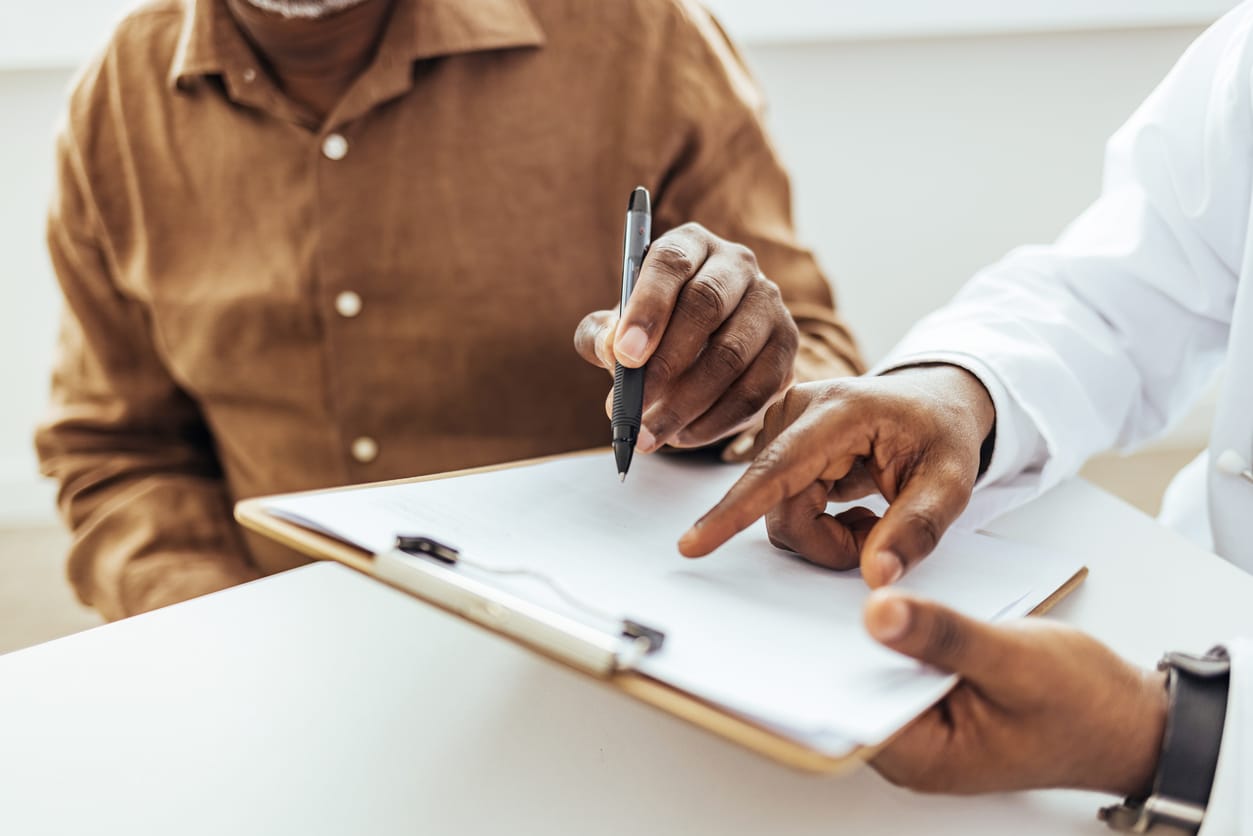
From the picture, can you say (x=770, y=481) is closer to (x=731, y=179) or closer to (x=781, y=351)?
(x=781, y=351)

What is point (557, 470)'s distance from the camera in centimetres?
71

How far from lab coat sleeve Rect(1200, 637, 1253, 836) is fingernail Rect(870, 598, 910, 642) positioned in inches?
6.4

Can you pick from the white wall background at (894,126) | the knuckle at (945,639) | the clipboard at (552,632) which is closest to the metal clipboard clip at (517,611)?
the clipboard at (552,632)

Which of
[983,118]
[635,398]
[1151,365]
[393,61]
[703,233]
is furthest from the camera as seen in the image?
[983,118]

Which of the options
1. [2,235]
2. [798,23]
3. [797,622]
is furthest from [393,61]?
[2,235]

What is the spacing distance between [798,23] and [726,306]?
144 centimetres

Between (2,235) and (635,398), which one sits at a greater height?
(635,398)

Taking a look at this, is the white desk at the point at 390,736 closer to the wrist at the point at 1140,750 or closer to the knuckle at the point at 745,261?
the wrist at the point at 1140,750

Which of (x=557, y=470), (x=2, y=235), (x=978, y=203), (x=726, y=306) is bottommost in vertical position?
(x=2, y=235)

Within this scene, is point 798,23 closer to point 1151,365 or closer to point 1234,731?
point 1151,365

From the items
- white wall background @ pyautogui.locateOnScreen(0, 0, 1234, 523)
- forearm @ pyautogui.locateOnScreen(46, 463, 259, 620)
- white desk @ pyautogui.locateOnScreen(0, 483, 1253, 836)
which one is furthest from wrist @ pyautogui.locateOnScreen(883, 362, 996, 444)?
white wall background @ pyautogui.locateOnScreen(0, 0, 1234, 523)

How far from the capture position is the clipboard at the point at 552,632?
15.2 inches

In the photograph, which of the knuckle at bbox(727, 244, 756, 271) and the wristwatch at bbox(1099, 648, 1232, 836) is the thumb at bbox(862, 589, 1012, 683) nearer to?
the wristwatch at bbox(1099, 648, 1232, 836)

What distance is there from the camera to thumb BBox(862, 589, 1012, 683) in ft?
1.37
